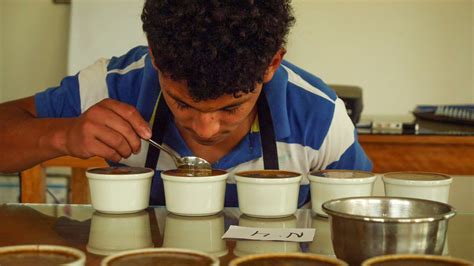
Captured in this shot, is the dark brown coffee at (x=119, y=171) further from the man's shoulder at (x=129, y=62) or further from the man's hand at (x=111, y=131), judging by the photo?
the man's shoulder at (x=129, y=62)

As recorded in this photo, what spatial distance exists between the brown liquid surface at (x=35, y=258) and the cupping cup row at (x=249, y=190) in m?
0.32

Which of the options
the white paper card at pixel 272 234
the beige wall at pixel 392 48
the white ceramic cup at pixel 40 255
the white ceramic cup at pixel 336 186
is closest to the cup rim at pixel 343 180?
the white ceramic cup at pixel 336 186

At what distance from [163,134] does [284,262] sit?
0.67 m

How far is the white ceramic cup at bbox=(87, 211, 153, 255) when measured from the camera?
102 centimetres

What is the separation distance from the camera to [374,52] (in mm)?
3264

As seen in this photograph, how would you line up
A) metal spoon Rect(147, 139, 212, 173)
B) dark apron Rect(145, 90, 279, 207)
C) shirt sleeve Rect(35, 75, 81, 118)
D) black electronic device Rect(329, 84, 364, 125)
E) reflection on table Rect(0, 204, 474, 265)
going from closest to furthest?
reflection on table Rect(0, 204, 474, 265)
metal spoon Rect(147, 139, 212, 173)
dark apron Rect(145, 90, 279, 207)
shirt sleeve Rect(35, 75, 81, 118)
black electronic device Rect(329, 84, 364, 125)

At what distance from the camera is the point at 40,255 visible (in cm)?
88

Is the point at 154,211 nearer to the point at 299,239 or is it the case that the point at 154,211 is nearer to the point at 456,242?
the point at 299,239

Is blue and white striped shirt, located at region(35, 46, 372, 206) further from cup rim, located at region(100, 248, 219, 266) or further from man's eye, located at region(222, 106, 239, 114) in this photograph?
cup rim, located at region(100, 248, 219, 266)

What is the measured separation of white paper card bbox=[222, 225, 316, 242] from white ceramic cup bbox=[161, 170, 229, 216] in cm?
7

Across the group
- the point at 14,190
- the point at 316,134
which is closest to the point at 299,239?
the point at 316,134

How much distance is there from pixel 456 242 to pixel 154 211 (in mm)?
483

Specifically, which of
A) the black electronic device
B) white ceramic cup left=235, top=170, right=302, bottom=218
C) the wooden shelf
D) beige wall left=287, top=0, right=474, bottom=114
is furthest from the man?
beige wall left=287, top=0, right=474, bottom=114

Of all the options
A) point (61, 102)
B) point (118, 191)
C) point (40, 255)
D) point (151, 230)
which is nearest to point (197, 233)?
point (151, 230)
